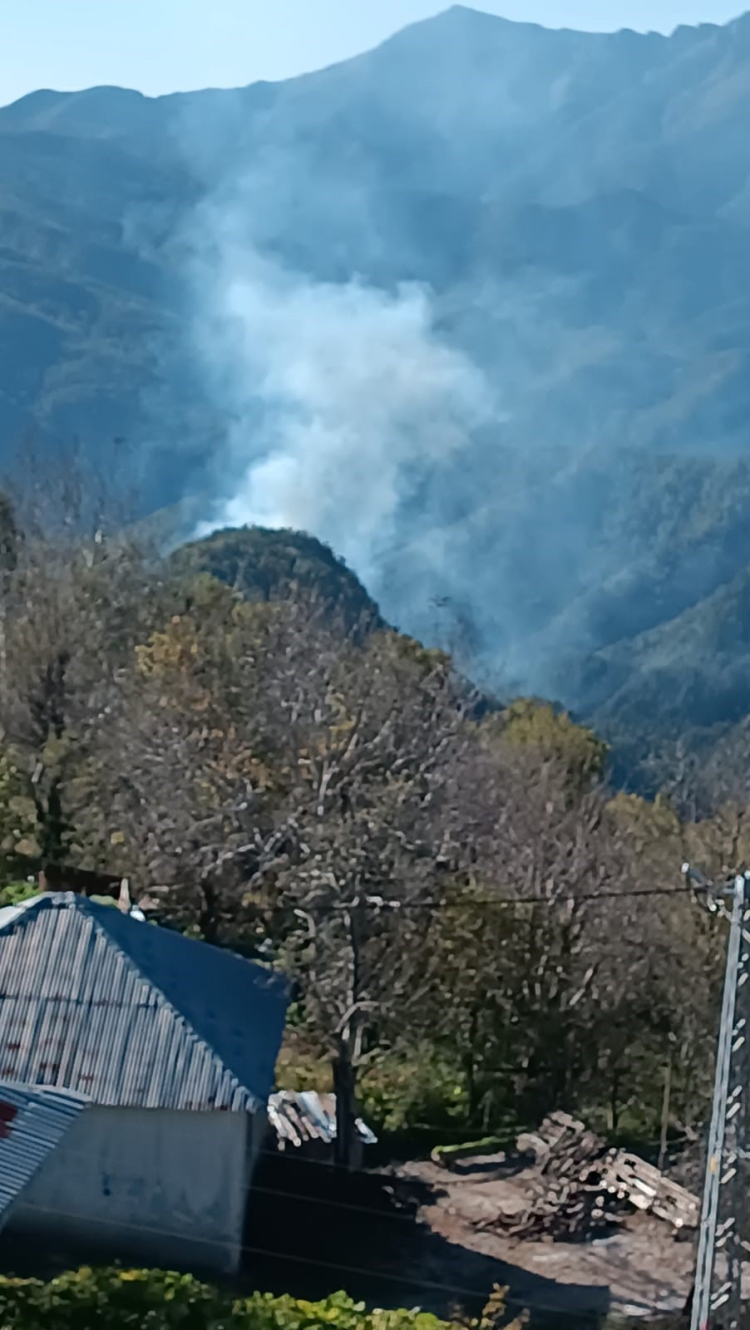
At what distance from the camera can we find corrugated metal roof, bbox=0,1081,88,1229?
8.98 metres

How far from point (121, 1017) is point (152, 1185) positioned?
4.71 feet

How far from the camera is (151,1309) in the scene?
9.01 m

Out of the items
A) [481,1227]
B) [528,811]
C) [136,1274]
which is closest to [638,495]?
[528,811]

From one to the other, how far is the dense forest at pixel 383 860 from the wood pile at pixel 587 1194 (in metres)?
1.67

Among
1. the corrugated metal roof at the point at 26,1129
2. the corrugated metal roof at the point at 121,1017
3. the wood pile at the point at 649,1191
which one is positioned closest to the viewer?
the corrugated metal roof at the point at 26,1129

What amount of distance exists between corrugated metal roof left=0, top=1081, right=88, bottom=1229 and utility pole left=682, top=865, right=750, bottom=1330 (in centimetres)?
412

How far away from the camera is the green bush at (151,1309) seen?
8.80m

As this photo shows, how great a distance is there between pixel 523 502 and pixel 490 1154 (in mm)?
56873

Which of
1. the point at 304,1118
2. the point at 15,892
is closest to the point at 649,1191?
the point at 304,1118

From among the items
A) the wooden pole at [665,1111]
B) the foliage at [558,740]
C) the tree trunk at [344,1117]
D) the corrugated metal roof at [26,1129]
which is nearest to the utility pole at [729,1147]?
the corrugated metal roof at [26,1129]

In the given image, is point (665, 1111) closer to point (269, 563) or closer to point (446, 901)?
point (446, 901)

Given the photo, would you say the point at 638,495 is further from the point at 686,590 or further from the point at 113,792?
the point at 113,792

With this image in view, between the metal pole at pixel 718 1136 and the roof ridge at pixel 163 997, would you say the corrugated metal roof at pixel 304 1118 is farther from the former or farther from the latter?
the metal pole at pixel 718 1136

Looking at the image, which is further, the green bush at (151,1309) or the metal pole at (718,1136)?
the green bush at (151,1309)
